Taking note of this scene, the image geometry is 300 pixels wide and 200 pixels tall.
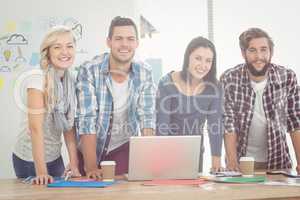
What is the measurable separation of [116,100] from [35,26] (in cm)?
81

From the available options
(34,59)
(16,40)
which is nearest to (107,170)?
(34,59)

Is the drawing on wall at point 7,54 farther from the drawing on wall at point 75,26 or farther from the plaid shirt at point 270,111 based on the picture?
the plaid shirt at point 270,111

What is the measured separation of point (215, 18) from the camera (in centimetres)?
333

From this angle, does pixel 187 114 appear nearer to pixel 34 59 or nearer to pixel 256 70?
pixel 256 70

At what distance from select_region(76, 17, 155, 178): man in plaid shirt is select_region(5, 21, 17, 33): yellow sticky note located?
63 cm

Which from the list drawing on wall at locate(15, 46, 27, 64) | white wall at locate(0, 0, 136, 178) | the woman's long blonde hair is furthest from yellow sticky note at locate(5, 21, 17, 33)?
the woman's long blonde hair

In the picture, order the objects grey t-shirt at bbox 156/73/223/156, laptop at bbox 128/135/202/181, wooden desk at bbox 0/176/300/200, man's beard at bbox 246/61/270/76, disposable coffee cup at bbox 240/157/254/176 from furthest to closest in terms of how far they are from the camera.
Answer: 1. man's beard at bbox 246/61/270/76
2. grey t-shirt at bbox 156/73/223/156
3. disposable coffee cup at bbox 240/157/254/176
4. laptop at bbox 128/135/202/181
5. wooden desk at bbox 0/176/300/200

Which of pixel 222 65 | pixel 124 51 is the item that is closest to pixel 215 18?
pixel 222 65

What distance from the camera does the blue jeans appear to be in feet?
8.16

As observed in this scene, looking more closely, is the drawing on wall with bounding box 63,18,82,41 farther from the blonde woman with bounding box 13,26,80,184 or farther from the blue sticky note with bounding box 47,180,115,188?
the blue sticky note with bounding box 47,180,115,188

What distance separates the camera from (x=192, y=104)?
292cm

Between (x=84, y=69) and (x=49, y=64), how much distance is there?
0.23m

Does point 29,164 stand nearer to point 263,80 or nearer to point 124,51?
point 124,51

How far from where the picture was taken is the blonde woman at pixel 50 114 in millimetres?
2168
